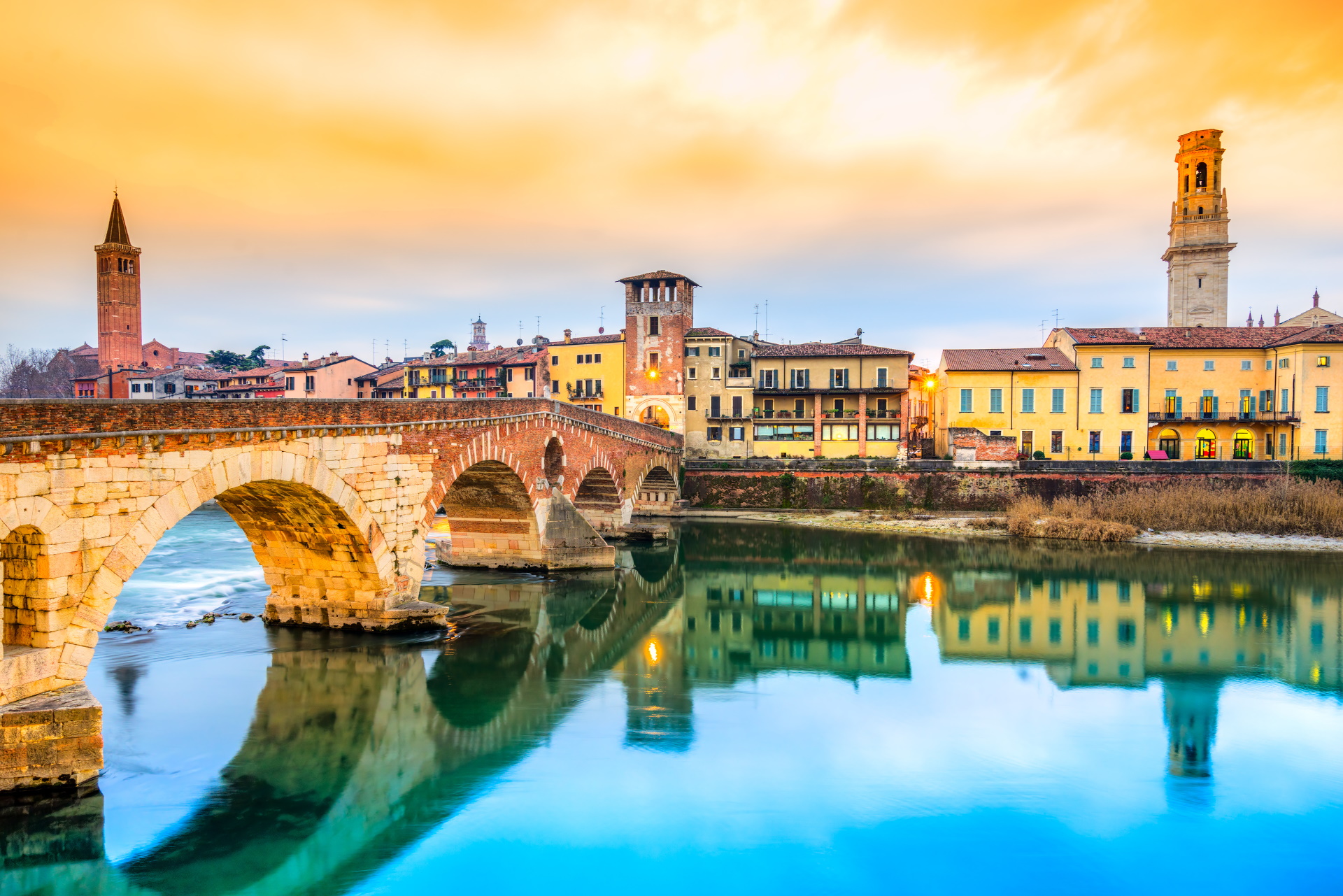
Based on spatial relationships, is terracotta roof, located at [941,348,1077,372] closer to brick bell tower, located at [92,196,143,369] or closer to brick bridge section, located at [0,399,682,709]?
brick bridge section, located at [0,399,682,709]

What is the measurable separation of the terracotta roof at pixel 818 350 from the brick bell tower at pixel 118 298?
51.8 meters

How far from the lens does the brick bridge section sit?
10.2 m

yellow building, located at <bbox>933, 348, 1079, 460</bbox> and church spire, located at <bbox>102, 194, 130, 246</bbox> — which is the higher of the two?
church spire, located at <bbox>102, 194, 130, 246</bbox>

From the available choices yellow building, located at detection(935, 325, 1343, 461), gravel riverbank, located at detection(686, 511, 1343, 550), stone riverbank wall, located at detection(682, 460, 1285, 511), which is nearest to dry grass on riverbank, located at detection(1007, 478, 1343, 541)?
gravel riverbank, located at detection(686, 511, 1343, 550)

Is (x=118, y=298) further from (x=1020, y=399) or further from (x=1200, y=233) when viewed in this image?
(x=1200, y=233)

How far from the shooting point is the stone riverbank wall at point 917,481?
3822 centimetres

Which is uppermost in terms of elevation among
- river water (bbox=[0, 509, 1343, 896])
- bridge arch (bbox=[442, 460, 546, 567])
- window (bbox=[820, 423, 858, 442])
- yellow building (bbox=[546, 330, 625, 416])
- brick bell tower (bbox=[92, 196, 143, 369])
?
brick bell tower (bbox=[92, 196, 143, 369])

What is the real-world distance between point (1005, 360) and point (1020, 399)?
7.96 feet

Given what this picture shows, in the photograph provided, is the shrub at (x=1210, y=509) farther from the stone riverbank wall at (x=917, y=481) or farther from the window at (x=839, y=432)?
the window at (x=839, y=432)

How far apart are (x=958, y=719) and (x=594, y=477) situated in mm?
20247

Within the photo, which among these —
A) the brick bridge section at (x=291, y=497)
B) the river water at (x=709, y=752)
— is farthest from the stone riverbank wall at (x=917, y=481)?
the river water at (x=709, y=752)

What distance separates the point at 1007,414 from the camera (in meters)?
43.8

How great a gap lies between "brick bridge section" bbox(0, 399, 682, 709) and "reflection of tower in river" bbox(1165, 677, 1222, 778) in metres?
14.7

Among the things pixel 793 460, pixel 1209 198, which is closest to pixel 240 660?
pixel 793 460
